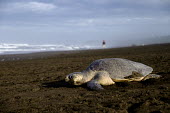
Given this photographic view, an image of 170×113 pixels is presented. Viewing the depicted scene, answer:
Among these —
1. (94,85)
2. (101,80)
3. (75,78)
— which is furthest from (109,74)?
(75,78)

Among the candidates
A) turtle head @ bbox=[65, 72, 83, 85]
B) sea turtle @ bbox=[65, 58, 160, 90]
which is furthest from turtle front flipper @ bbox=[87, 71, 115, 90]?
turtle head @ bbox=[65, 72, 83, 85]

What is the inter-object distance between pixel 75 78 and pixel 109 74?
0.94m

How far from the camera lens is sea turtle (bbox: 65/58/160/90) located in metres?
5.53

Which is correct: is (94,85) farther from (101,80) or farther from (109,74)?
(109,74)

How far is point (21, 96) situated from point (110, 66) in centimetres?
250

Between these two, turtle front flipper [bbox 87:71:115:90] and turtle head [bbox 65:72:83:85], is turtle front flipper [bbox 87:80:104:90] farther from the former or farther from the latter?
turtle head [bbox 65:72:83:85]

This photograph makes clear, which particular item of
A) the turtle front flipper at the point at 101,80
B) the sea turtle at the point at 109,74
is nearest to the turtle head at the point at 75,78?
the sea turtle at the point at 109,74

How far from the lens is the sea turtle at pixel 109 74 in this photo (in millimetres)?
5527

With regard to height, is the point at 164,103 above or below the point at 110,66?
below

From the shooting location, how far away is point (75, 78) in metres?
5.53

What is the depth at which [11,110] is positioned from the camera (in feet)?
12.5

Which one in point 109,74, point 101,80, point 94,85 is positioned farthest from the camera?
point 109,74

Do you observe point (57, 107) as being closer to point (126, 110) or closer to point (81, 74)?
point (126, 110)

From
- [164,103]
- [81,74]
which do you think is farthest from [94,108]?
[81,74]
